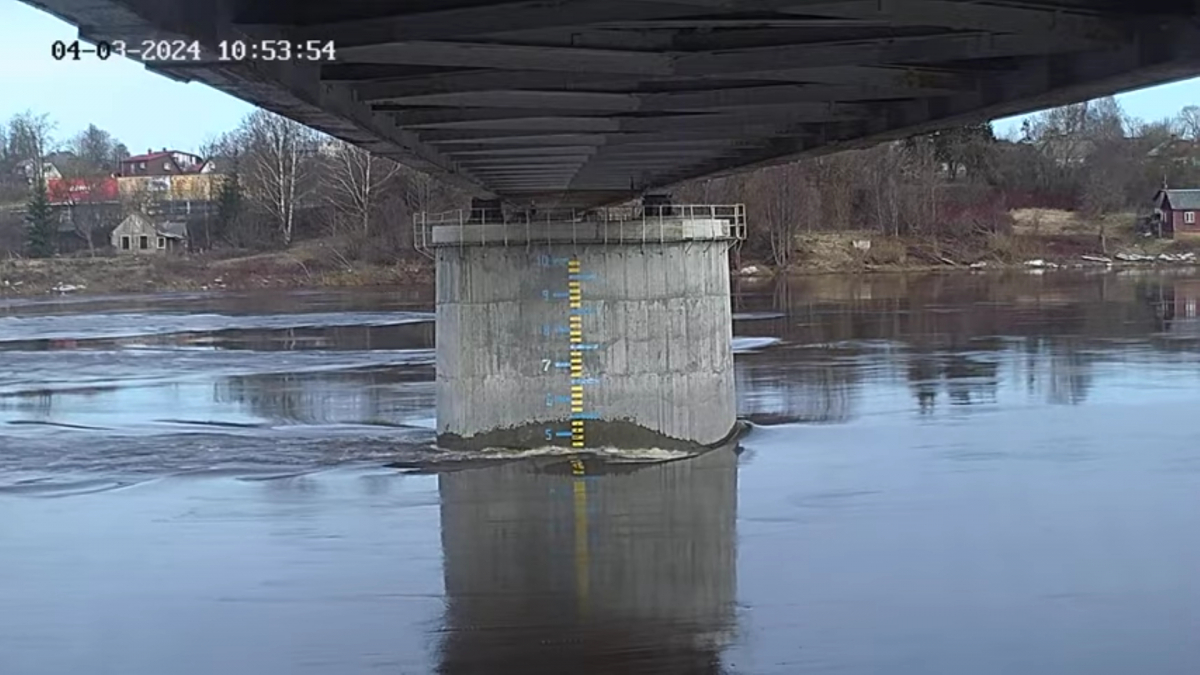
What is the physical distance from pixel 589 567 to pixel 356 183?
213ft

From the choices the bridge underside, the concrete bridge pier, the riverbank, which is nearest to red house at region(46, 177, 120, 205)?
the riverbank

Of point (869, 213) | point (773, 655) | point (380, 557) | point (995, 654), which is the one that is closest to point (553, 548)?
point (380, 557)

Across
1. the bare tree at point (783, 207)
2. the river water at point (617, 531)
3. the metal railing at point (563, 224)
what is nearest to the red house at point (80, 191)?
the bare tree at point (783, 207)

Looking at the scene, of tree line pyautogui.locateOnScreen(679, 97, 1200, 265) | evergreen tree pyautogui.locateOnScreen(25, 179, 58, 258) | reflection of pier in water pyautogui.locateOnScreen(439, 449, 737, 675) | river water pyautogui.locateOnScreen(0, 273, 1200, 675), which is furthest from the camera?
evergreen tree pyautogui.locateOnScreen(25, 179, 58, 258)

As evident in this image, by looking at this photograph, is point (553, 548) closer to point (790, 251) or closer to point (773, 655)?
point (773, 655)

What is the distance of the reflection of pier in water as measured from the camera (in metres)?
15.8

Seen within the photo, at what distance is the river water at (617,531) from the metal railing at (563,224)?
389 cm

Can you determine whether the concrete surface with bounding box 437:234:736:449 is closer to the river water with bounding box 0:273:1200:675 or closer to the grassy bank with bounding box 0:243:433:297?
the river water with bounding box 0:273:1200:675

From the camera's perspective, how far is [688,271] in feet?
89.1

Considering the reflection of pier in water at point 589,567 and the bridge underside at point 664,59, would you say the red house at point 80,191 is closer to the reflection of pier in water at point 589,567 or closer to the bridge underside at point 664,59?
the reflection of pier in water at point 589,567

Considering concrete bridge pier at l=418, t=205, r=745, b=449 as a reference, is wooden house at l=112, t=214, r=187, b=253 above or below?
above

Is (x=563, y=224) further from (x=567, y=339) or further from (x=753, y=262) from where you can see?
(x=753, y=262)

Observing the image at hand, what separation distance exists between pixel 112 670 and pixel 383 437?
1367 cm

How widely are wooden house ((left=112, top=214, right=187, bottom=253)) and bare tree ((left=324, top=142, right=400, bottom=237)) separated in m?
14.9
